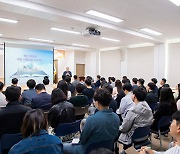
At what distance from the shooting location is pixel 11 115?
2.20 metres

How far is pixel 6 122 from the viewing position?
2182 millimetres

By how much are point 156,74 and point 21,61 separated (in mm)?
6843

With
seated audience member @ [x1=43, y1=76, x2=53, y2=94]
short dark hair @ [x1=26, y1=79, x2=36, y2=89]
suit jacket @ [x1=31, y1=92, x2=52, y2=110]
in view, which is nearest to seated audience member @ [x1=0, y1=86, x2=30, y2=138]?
suit jacket @ [x1=31, y1=92, x2=52, y2=110]

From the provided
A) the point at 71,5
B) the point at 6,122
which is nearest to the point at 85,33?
the point at 71,5

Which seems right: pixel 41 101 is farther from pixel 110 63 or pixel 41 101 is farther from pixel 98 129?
pixel 110 63

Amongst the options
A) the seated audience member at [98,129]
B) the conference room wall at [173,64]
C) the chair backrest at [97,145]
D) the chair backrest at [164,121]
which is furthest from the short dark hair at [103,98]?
the conference room wall at [173,64]

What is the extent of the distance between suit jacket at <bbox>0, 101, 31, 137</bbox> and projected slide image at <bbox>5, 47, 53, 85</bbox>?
6389mm

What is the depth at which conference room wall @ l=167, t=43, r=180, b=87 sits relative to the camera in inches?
360

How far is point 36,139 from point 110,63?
37.6ft

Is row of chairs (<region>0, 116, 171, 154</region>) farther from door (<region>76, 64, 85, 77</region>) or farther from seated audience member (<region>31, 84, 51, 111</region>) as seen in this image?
door (<region>76, 64, 85, 77</region>)

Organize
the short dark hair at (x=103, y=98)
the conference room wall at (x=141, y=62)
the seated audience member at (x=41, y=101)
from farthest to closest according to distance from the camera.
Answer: the conference room wall at (x=141, y=62) < the seated audience member at (x=41, y=101) < the short dark hair at (x=103, y=98)

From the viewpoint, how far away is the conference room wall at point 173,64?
9.15m

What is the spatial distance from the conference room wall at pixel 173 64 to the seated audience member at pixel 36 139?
9.08m

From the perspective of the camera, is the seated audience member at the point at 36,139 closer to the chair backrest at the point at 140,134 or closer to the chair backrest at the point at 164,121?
the chair backrest at the point at 140,134
